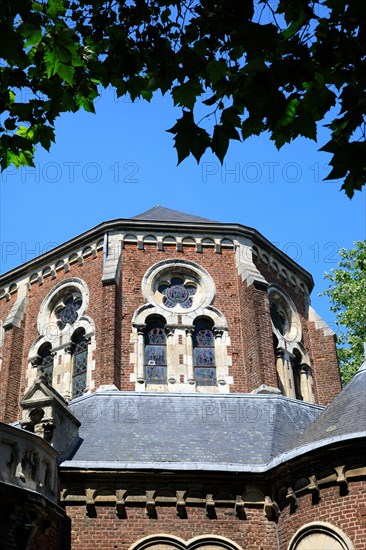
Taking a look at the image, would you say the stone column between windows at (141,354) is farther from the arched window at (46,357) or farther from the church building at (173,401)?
the arched window at (46,357)

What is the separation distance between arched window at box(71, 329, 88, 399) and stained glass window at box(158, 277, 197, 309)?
2.59m

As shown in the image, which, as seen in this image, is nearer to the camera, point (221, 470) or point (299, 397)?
point (221, 470)

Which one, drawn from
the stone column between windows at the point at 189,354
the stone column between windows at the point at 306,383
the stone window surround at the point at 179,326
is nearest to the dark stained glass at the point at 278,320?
the stone column between windows at the point at 306,383

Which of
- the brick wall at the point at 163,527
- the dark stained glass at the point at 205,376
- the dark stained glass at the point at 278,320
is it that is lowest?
the brick wall at the point at 163,527

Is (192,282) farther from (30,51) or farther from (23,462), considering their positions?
(30,51)

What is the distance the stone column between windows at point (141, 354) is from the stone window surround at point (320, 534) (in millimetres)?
6958

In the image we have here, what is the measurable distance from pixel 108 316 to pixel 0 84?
1215 centimetres

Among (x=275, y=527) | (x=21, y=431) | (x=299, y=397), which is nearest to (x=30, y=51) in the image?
(x=21, y=431)

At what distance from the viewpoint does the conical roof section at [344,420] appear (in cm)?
1342

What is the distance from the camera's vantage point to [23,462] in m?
12.8

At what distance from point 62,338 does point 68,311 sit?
892 mm

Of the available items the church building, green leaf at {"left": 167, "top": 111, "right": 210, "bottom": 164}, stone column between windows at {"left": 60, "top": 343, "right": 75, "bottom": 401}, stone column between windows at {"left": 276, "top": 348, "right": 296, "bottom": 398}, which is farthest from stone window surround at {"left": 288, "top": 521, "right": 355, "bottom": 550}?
green leaf at {"left": 167, "top": 111, "right": 210, "bottom": 164}

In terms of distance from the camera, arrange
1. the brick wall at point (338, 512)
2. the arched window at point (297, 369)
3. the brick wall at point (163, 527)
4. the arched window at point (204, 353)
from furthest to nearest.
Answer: the arched window at point (297, 369), the arched window at point (204, 353), the brick wall at point (163, 527), the brick wall at point (338, 512)

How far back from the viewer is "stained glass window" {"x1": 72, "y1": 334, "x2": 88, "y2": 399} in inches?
788
